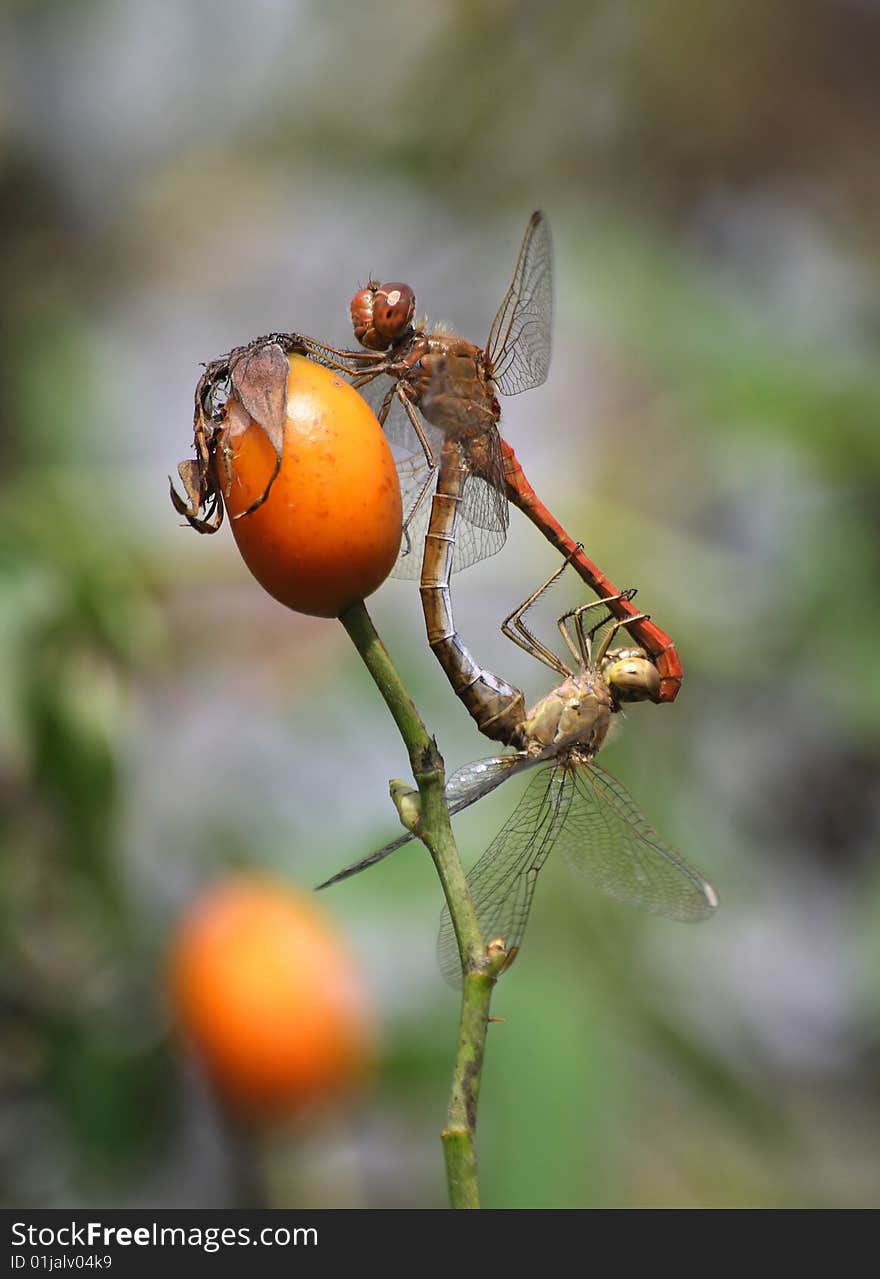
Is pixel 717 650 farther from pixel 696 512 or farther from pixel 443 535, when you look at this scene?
pixel 443 535

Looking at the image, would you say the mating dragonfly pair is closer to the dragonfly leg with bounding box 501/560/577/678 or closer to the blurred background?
the dragonfly leg with bounding box 501/560/577/678

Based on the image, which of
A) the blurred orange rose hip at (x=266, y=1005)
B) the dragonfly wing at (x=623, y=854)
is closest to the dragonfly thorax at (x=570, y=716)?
the dragonfly wing at (x=623, y=854)

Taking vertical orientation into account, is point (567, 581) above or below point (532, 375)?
above

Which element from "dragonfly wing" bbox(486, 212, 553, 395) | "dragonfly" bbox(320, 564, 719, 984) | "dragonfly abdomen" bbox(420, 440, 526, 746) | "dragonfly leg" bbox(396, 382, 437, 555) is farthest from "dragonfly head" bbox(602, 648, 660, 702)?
"dragonfly wing" bbox(486, 212, 553, 395)

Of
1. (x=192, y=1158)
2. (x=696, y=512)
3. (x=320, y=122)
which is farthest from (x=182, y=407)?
(x=192, y=1158)

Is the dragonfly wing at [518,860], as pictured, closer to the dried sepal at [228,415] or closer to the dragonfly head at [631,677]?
the dragonfly head at [631,677]

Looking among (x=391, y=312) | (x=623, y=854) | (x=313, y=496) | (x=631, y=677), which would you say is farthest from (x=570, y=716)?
(x=313, y=496)
